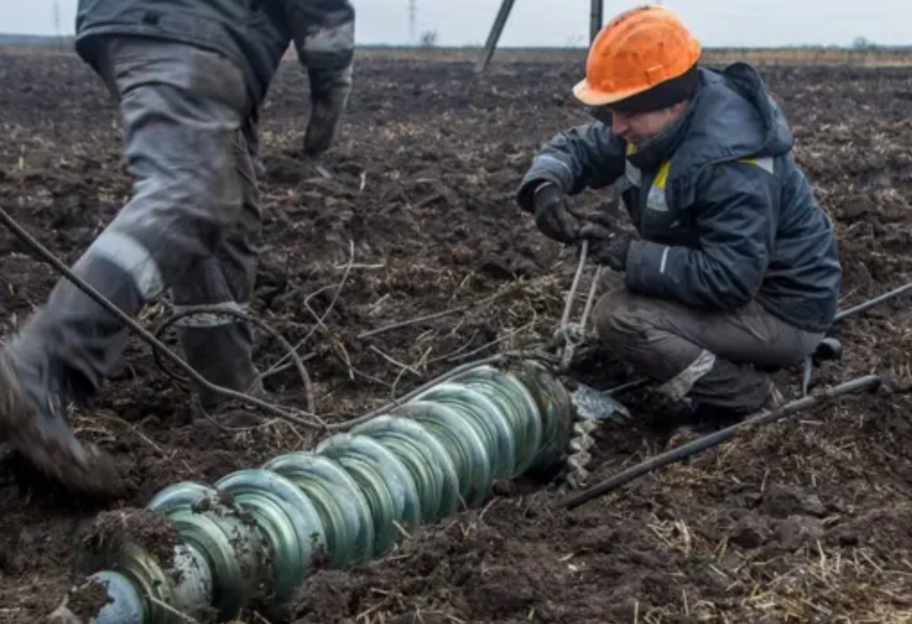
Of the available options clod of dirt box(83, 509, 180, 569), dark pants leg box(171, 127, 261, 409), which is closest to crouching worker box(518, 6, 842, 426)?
dark pants leg box(171, 127, 261, 409)

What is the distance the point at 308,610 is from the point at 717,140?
232 cm

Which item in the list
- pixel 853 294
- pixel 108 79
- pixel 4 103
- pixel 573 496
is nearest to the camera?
pixel 573 496

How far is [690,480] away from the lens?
4387 millimetres

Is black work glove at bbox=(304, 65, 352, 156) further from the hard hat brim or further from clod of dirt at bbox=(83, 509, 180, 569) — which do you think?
clod of dirt at bbox=(83, 509, 180, 569)

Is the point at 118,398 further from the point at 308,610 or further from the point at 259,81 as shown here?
the point at 308,610

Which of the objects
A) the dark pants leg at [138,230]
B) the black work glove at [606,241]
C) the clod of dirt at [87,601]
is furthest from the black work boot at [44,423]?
the black work glove at [606,241]

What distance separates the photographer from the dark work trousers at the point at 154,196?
399cm

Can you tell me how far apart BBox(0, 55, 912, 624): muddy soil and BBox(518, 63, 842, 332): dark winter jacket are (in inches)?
19.1

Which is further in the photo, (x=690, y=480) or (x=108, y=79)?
(x=108, y=79)

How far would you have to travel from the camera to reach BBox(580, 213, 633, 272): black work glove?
5.01 metres

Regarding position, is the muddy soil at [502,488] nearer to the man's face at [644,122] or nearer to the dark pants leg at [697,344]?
the dark pants leg at [697,344]

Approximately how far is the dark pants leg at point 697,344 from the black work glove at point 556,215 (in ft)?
0.93

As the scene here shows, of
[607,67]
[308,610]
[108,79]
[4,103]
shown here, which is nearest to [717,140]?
[607,67]

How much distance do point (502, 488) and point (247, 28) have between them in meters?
1.70
